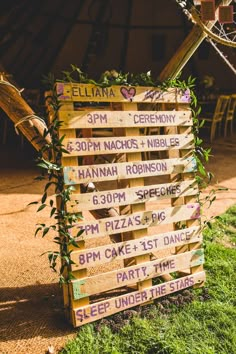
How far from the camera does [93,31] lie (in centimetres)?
1134

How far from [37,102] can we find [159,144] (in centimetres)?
626

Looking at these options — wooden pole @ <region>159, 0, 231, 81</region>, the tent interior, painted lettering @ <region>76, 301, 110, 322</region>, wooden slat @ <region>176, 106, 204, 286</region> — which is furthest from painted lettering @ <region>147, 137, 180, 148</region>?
the tent interior

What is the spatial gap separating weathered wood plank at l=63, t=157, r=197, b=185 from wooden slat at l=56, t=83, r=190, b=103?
18.3 inches

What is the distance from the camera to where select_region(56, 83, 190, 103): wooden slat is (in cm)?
245

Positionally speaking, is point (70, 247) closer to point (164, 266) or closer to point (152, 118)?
point (164, 266)

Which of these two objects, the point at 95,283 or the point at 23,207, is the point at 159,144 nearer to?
the point at 95,283

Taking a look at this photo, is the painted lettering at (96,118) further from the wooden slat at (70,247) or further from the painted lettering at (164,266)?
the painted lettering at (164,266)

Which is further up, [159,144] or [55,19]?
[55,19]

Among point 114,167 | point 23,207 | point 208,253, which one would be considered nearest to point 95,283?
point 114,167

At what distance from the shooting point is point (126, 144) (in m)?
2.71

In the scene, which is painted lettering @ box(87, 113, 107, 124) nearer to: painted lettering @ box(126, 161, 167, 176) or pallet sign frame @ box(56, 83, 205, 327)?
pallet sign frame @ box(56, 83, 205, 327)

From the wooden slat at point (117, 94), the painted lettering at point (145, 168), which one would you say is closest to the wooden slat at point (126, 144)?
the painted lettering at point (145, 168)

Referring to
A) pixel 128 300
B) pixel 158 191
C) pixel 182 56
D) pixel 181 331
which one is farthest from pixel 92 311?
pixel 182 56

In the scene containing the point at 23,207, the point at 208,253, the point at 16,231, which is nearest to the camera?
the point at 208,253
